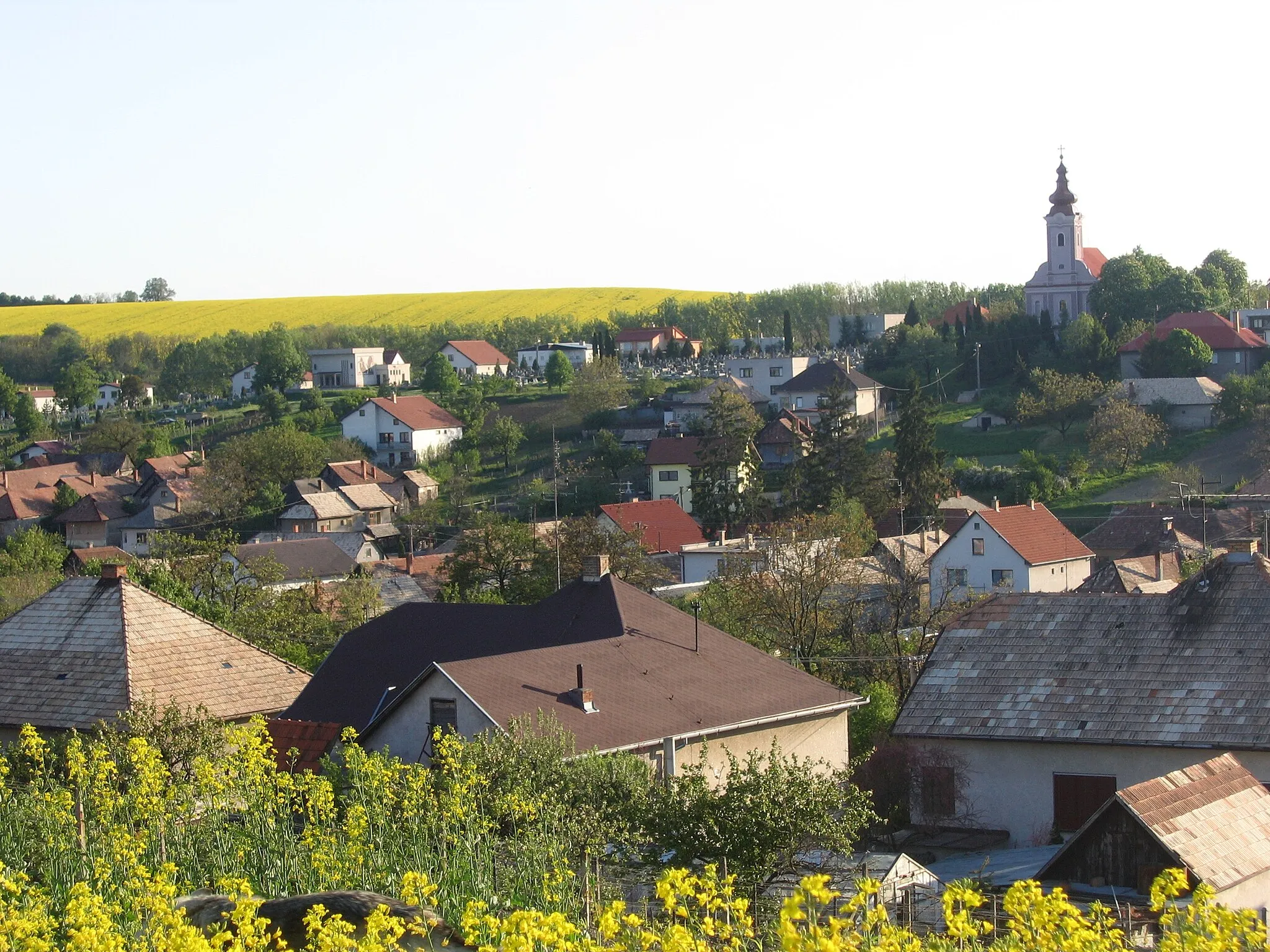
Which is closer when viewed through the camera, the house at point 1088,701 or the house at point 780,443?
the house at point 1088,701

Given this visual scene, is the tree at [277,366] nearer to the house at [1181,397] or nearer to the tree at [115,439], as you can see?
→ the tree at [115,439]

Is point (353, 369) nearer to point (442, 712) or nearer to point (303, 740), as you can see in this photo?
point (303, 740)

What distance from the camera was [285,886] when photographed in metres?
12.7

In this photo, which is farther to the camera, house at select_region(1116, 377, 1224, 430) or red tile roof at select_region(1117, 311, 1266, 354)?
red tile roof at select_region(1117, 311, 1266, 354)

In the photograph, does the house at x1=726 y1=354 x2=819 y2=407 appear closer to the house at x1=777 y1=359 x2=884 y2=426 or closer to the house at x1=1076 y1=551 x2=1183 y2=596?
the house at x1=777 y1=359 x2=884 y2=426

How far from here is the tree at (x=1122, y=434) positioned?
6775 centimetres

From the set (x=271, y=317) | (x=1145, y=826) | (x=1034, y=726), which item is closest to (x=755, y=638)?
(x=1034, y=726)

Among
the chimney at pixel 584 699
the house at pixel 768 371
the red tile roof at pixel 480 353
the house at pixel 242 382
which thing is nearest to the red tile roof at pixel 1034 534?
the chimney at pixel 584 699

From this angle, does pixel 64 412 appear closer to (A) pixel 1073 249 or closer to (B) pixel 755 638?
(A) pixel 1073 249

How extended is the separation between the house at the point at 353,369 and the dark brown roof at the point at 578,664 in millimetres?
89019

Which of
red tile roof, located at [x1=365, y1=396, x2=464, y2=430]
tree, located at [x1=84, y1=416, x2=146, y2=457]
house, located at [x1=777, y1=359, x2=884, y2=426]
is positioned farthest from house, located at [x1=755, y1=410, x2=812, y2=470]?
tree, located at [x1=84, y1=416, x2=146, y2=457]

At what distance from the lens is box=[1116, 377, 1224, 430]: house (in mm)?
73125

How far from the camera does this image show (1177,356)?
257 ft

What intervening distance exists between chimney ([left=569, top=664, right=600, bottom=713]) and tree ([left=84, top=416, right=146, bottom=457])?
247 feet
